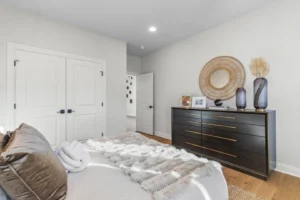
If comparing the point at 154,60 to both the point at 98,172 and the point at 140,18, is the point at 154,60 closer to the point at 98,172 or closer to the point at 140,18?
the point at 140,18

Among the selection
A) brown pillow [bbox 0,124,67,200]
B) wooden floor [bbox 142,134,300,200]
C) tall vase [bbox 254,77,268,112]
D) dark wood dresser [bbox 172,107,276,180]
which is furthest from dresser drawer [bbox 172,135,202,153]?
brown pillow [bbox 0,124,67,200]

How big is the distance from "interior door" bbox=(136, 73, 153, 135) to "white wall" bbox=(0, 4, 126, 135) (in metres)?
1.11

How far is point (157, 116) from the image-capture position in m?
4.74

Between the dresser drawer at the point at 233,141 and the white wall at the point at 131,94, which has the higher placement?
the white wall at the point at 131,94

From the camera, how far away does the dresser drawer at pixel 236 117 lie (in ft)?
7.22

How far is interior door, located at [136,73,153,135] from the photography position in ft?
16.0

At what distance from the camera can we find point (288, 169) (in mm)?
2348

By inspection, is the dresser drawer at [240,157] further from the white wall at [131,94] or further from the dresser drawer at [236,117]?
the white wall at [131,94]

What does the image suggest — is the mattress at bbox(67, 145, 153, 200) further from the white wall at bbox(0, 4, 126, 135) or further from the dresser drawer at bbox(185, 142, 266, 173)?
the white wall at bbox(0, 4, 126, 135)

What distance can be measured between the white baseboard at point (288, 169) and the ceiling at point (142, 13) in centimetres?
257

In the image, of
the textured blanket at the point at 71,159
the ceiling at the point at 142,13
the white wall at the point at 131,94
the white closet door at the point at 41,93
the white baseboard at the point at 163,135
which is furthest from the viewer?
the white wall at the point at 131,94

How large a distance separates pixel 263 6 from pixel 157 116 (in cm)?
340

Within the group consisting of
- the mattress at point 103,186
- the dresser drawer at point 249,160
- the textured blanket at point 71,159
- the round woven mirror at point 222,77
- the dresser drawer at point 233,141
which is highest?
the round woven mirror at point 222,77

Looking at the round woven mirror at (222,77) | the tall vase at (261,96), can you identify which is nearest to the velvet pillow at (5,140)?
the tall vase at (261,96)
